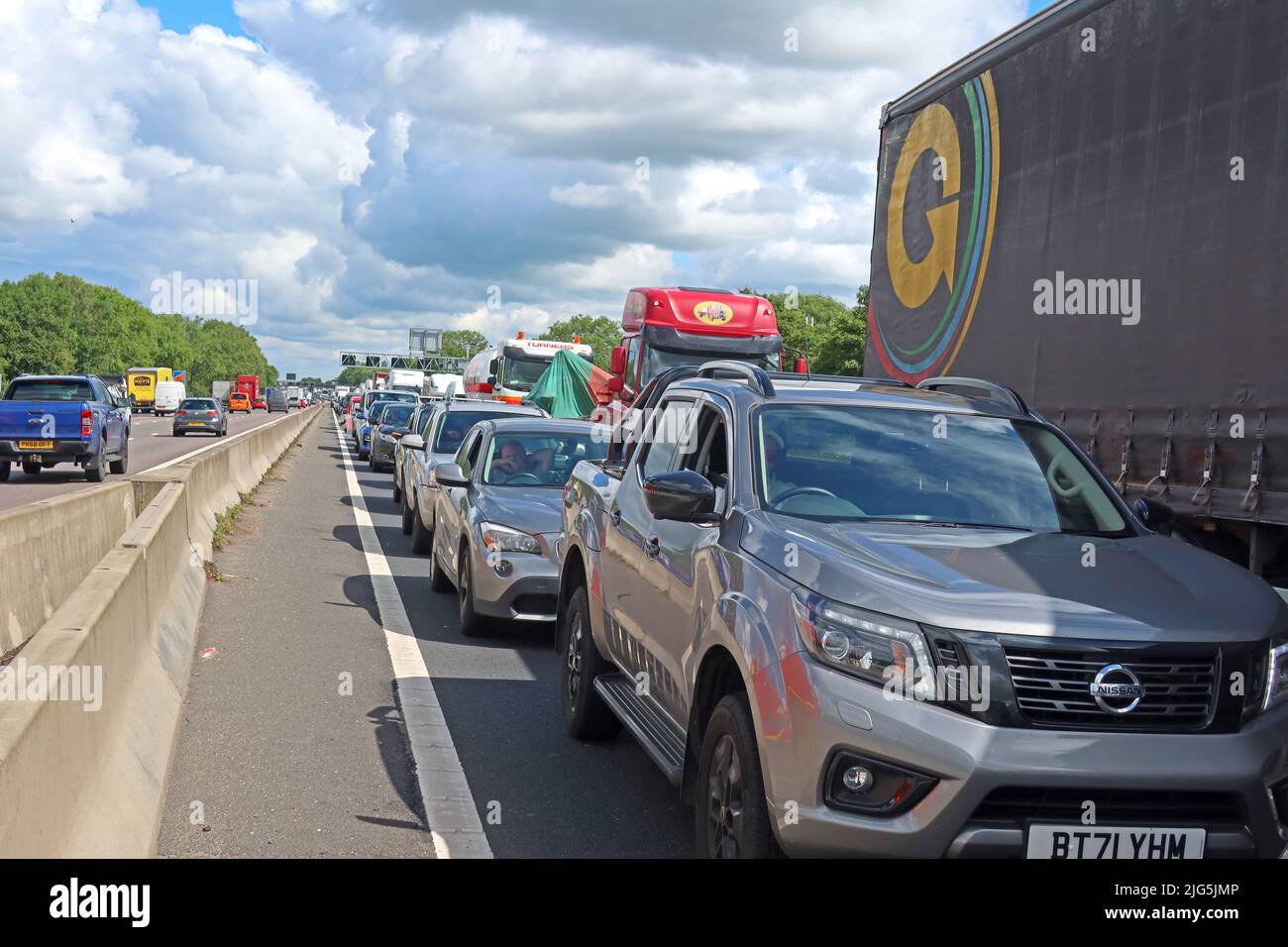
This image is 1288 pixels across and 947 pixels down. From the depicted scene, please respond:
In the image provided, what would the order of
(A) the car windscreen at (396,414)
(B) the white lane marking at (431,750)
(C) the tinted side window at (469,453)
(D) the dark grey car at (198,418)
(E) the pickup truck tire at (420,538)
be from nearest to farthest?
1. (B) the white lane marking at (431,750)
2. (C) the tinted side window at (469,453)
3. (E) the pickup truck tire at (420,538)
4. (A) the car windscreen at (396,414)
5. (D) the dark grey car at (198,418)

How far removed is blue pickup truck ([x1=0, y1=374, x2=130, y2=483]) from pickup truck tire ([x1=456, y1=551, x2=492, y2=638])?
15.2 meters

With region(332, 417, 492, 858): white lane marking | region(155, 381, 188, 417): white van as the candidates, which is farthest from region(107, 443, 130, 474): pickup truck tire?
region(155, 381, 188, 417): white van

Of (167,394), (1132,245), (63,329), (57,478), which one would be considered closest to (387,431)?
(57,478)

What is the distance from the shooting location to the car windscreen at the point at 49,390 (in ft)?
80.7

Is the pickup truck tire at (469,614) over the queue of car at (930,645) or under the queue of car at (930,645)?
under

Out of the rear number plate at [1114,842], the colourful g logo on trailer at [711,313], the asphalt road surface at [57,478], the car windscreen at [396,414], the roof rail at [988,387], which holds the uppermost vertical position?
the colourful g logo on trailer at [711,313]

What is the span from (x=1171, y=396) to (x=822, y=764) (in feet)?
16.9

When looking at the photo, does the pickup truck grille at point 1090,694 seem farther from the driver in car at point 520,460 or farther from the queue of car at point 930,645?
the driver in car at point 520,460

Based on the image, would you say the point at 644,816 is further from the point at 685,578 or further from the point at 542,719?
the point at 542,719

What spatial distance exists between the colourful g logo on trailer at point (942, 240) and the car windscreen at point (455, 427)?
228 inches

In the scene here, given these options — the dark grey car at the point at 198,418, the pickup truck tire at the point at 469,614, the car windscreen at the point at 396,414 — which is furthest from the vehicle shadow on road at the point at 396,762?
the dark grey car at the point at 198,418

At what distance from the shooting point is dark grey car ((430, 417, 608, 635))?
32.1 ft

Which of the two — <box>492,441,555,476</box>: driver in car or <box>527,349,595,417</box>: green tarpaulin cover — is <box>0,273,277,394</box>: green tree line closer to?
<box>527,349,595,417</box>: green tarpaulin cover

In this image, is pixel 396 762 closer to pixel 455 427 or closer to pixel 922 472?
pixel 922 472
